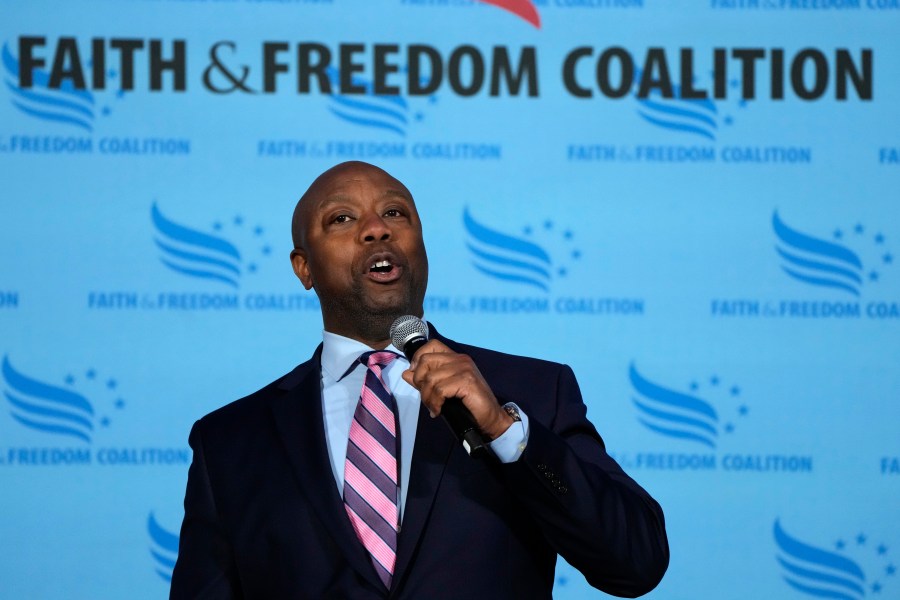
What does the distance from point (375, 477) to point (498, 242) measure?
2127mm

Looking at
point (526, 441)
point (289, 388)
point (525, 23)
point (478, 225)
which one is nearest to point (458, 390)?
point (526, 441)

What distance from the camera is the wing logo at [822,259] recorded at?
3.93 meters

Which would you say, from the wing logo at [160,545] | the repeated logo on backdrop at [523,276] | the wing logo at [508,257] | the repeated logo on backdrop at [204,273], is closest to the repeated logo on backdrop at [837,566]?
the repeated logo on backdrop at [523,276]

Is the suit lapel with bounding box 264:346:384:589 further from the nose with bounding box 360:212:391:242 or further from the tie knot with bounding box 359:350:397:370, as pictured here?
the nose with bounding box 360:212:391:242

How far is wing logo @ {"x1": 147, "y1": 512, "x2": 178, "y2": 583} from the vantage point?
12.4 feet

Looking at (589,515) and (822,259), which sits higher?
(822,259)

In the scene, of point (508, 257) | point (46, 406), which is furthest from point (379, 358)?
point (46, 406)

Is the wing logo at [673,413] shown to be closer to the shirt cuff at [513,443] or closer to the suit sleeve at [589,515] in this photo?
the suit sleeve at [589,515]

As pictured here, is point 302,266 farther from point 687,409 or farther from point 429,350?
point 687,409

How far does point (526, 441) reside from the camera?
1.65 metres

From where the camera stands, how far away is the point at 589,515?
1.65 metres

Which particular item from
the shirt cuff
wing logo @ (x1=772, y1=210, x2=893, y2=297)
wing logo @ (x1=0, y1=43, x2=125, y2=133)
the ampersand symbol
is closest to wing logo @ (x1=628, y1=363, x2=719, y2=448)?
wing logo @ (x1=772, y1=210, x2=893, y2=297)

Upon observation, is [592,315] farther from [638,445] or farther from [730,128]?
[730,128]

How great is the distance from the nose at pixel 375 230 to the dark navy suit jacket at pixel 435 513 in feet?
0.76
